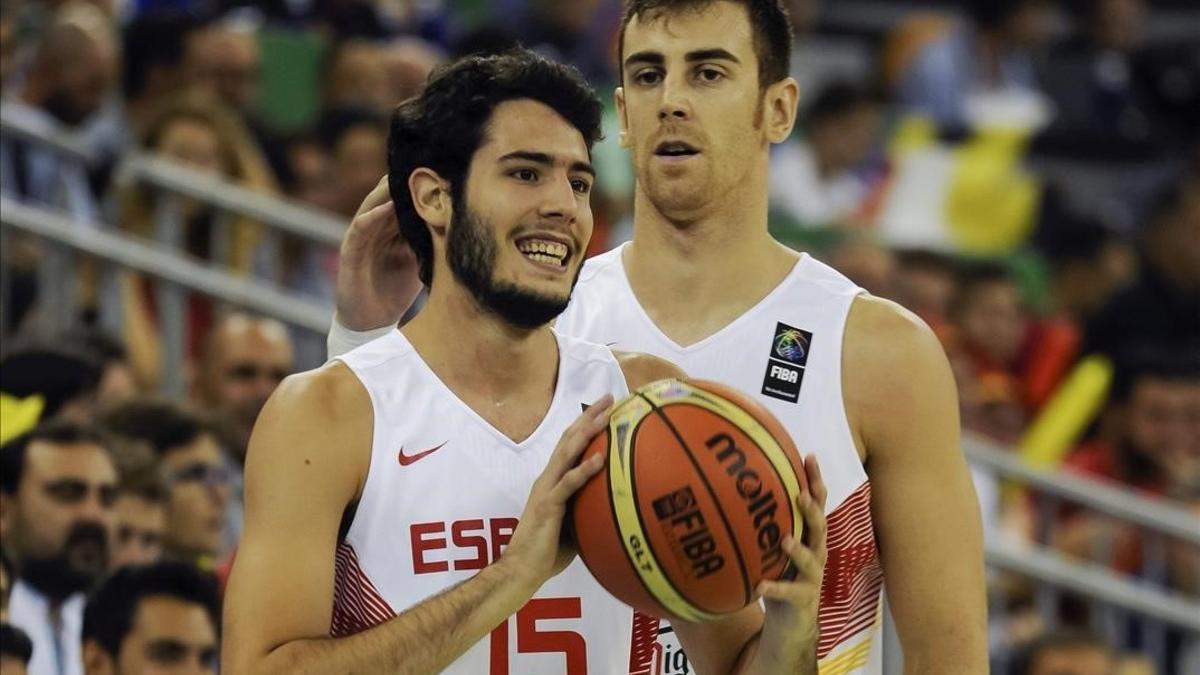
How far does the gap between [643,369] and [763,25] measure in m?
0.96

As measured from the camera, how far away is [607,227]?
1037 centimetres

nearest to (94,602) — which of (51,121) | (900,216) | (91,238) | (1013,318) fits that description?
(91,238)

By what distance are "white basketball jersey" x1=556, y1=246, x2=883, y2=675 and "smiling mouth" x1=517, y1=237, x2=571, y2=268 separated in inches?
26.2

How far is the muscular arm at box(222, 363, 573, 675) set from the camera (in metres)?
3.74

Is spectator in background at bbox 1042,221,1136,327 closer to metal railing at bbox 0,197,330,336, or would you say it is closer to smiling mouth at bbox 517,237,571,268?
metal railing at bbox 0,197,330,336

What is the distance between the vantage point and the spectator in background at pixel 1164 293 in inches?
480

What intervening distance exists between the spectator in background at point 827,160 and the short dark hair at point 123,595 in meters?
7.10

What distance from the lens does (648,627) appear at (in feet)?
14.0

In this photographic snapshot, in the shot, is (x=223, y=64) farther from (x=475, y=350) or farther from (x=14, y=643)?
(x=475, y=350)

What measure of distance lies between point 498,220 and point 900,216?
9.68 metres

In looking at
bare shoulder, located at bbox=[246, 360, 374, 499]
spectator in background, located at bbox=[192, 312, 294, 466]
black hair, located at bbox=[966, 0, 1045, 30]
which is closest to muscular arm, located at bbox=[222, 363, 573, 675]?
bare shoulder, located at bbox=[246, 360, 374, 499]

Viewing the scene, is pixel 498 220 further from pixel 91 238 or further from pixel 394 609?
pixel 91 238

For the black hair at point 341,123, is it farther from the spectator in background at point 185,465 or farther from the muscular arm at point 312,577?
the muscular arm at point 312,577

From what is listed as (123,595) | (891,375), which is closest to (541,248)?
(891,375)
